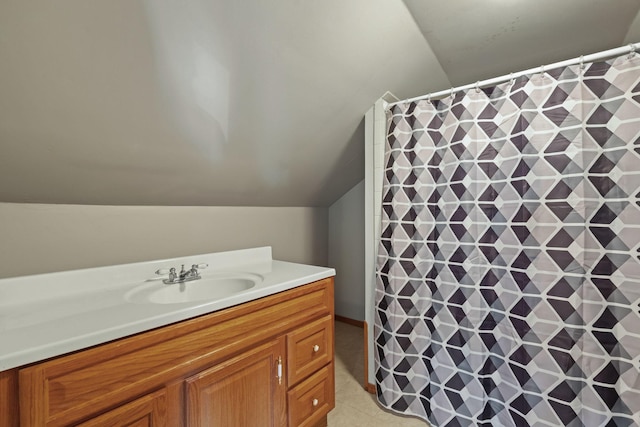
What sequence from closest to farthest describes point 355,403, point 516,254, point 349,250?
point 516,254
point 355,403
point 349,250

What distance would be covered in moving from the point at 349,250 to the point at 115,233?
201 centimetres

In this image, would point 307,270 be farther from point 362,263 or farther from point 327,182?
point 362,263

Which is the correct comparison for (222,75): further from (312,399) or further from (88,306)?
(312,399)

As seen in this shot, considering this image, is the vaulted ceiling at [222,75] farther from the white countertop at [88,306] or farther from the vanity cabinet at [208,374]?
the vanity cabinet at [208,374]

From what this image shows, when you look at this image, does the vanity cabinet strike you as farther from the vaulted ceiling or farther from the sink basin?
the vaulted ceiling

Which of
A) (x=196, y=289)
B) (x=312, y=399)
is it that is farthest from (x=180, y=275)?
(x=312, y=399)

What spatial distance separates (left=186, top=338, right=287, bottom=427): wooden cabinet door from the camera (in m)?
0.93

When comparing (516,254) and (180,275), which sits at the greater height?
(516,254)

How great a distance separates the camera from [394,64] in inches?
65.4

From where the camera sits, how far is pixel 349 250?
9.32 ft

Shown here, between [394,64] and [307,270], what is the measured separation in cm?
133

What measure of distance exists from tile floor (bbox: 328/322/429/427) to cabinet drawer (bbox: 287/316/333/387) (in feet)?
1.33

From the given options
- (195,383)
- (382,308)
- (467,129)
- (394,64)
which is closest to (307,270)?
(382,308)

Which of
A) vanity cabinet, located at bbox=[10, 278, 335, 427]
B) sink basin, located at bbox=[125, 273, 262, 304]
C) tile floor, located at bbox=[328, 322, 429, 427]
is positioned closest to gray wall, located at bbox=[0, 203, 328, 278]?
sink basin, located at bbox=[125, 273, 262, 304]
